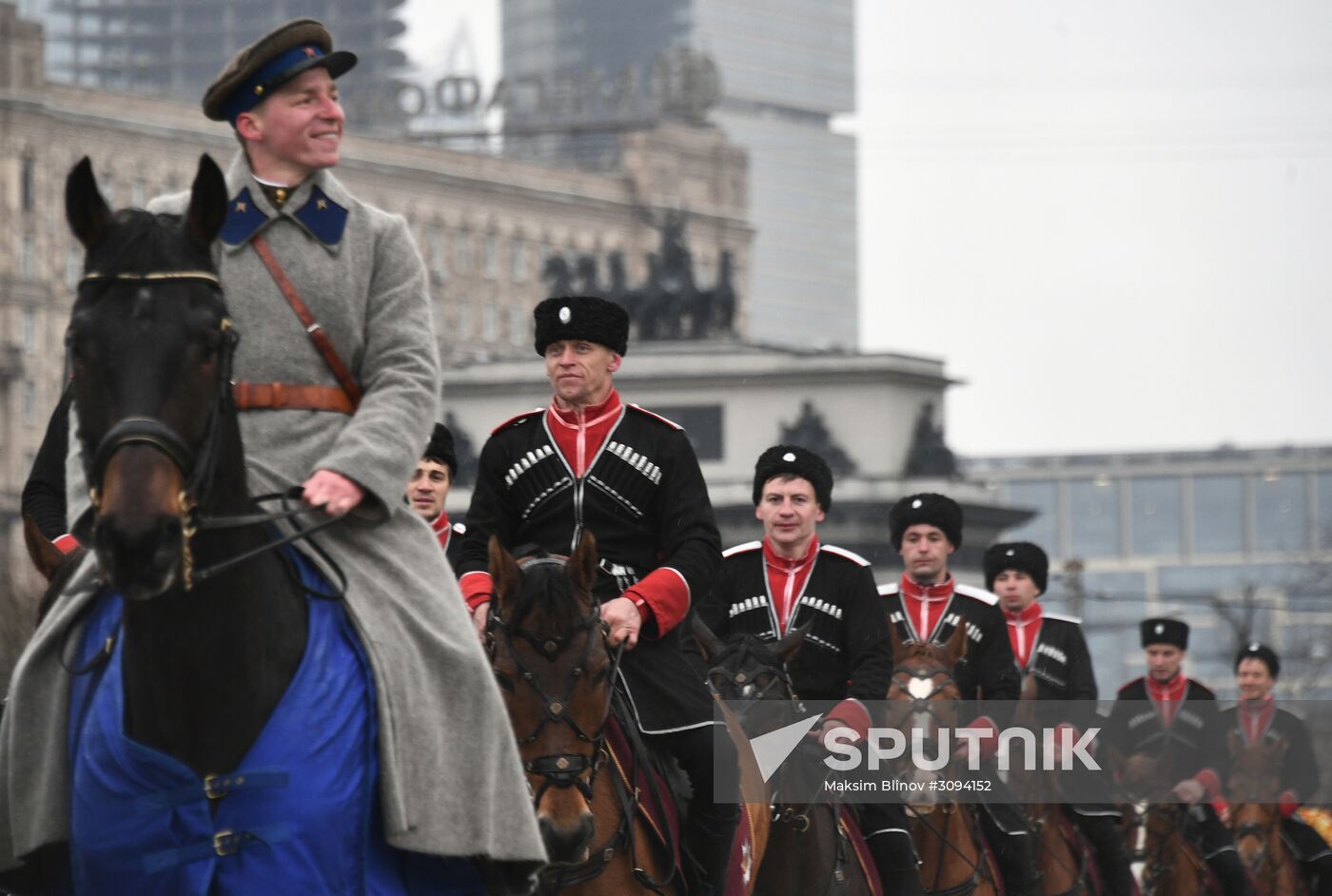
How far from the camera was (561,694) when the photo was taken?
9.14m

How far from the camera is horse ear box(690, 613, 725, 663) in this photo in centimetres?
1151

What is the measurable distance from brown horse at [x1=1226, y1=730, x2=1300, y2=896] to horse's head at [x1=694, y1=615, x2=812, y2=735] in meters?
8.69

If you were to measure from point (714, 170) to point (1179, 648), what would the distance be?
120406mm

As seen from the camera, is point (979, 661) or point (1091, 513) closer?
point (979, 661)

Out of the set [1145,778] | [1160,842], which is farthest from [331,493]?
[1145,778]

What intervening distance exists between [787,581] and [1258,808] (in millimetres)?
7992

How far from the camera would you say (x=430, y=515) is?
12.2 meters

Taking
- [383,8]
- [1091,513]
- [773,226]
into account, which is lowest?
[1091,513]

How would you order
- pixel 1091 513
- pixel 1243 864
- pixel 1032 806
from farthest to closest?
1. pixel 1091 513
2. pixel 1243 864
3. pixel 1032 806

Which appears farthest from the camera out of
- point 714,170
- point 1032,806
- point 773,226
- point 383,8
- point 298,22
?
point 773,226

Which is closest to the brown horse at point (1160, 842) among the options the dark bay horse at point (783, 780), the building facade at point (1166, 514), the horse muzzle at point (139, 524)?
the dark bay horse at point (783, 780)

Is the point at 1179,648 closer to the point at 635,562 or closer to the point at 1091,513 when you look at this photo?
the point at 635,562

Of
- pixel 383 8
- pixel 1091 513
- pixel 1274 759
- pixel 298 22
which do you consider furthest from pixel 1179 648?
pixel 383 8

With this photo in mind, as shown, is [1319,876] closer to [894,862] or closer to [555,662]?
[894,862]
